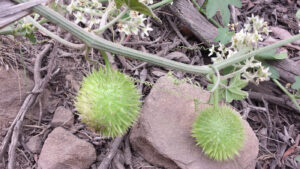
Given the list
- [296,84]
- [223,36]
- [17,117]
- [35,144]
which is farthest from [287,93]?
[17,117]

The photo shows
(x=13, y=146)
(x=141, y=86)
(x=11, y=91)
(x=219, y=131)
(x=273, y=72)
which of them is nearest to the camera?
(x=219, y=131)

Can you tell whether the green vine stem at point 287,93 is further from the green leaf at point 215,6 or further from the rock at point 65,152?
the rock at point 65,152

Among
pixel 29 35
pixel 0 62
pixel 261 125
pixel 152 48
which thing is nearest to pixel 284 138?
pixel 261 125

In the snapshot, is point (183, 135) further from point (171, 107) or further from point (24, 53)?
point (24, 53)

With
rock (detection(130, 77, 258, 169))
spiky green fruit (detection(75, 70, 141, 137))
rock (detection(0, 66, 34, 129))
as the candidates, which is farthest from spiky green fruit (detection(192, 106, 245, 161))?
rock (detection(0, 66, 34, 129))

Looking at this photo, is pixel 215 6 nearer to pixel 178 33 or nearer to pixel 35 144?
pixel 178 33

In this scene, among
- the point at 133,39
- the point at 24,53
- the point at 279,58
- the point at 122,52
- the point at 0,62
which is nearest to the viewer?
the point at 122,52

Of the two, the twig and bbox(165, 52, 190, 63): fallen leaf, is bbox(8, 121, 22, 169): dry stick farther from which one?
bbox(165, 52, 190, 63): fallen leaf

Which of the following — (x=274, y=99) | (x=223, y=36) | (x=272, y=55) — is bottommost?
(x=274, y=99)
